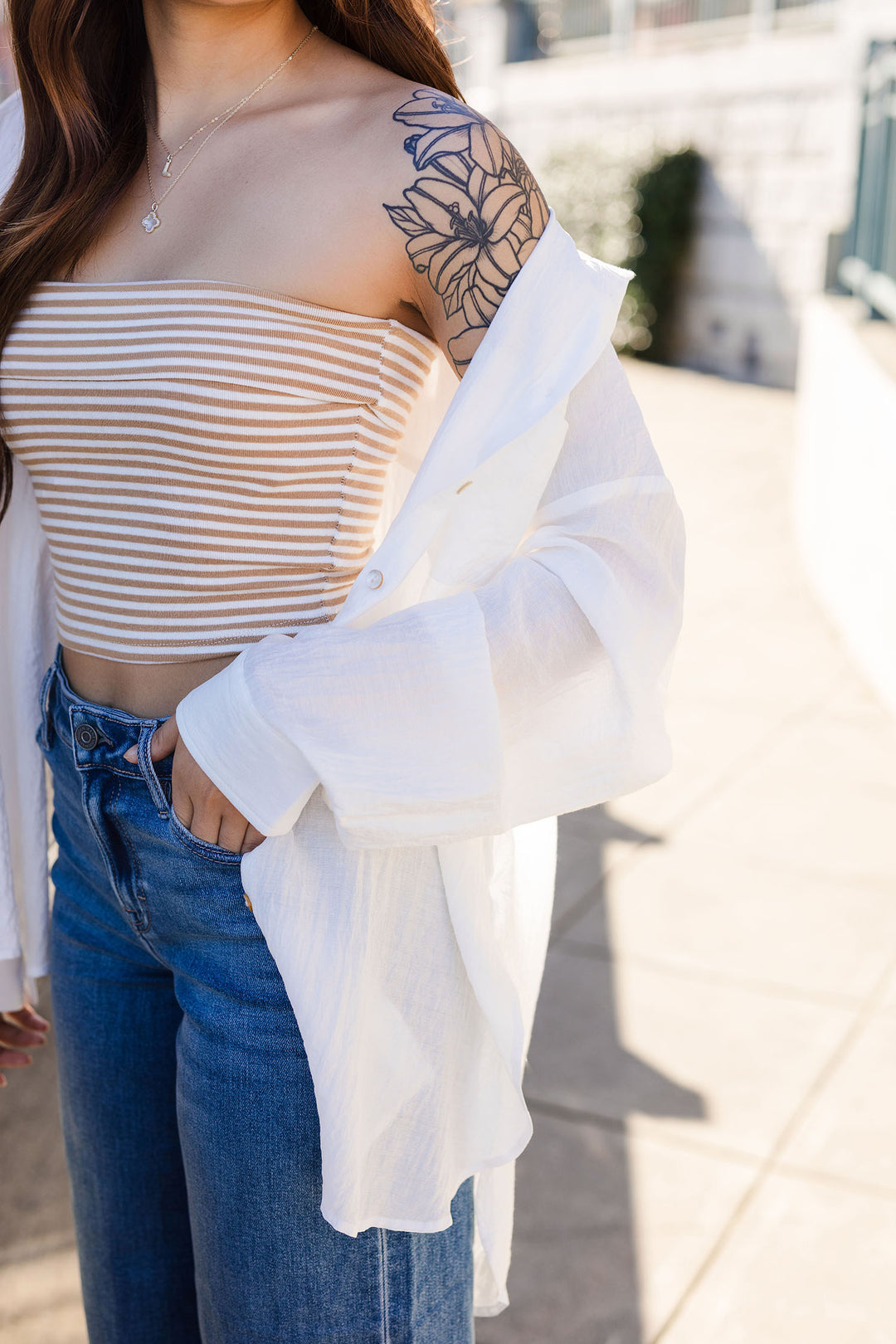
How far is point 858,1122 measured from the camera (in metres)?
3.07

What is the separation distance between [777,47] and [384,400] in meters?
12.4

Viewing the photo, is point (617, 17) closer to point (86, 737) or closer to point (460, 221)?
point (460, 221)

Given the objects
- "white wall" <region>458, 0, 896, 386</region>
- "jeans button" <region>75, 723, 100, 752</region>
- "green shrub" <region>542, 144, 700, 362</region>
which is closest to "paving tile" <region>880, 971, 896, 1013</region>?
"jeans button" <region>75, 723, 100, 752</region>

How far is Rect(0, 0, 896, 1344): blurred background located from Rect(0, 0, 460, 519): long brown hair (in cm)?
46

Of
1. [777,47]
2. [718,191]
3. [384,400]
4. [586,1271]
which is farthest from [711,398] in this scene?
[384,400]

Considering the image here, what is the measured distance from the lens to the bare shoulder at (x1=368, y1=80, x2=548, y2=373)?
131cm


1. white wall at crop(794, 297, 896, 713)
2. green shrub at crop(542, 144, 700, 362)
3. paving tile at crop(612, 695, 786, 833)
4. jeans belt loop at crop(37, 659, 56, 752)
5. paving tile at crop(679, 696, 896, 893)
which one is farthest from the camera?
green shrub at crop(542, 144, 700, 362)

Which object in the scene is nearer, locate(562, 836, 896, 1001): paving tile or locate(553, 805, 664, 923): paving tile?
locate(562, 836, 896, 1001): paving tile

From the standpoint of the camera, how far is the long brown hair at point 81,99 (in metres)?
1.51

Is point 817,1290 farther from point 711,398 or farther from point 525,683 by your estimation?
point 711,398

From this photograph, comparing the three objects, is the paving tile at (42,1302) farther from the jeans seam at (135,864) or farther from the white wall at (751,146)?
the white wall at (751,146)

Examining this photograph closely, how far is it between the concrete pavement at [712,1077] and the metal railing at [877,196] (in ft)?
9.73

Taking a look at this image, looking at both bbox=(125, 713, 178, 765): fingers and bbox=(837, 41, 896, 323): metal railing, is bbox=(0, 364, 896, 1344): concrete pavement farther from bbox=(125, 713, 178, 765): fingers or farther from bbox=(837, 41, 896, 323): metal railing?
bbox=(837, 41, 896, 323): metal railing

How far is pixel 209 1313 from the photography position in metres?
1.45
